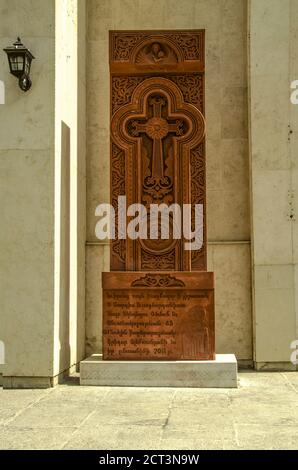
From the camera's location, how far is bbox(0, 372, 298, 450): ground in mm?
4426

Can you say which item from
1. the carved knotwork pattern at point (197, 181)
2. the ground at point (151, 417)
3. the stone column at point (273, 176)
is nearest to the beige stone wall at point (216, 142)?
the stone column at point (273, 176)

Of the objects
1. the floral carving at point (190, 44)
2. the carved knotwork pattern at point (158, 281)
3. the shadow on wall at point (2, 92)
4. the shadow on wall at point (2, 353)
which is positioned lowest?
the shadow on wall at point (2, 353)

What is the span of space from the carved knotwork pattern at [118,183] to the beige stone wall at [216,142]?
4.11ft

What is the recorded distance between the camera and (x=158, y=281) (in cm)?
723

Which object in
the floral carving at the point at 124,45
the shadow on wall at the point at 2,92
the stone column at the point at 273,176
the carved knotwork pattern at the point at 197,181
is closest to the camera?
the shadow on wall at the point at 2,92

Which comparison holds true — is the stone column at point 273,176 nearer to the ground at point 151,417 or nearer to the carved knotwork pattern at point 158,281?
the ground at point 151,417

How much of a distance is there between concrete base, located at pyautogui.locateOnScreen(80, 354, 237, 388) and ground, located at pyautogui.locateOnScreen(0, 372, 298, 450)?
0.16 metres

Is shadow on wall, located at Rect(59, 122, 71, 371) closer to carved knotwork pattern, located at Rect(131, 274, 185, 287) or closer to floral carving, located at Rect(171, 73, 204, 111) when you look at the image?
carved knotwork pattern, located at Rect(131, 274, 185, 287)

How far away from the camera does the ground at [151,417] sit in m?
4.43

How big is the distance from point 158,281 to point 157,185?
106cm

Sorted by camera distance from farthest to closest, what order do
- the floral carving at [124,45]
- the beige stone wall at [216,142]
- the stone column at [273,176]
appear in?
the beige stone wall at [216,142] < the stone column at [273,176] < the floral carving at [124,45]

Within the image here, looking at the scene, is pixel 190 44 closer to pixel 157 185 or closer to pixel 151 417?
pixel 157 185

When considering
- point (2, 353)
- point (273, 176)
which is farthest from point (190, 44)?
point (2, 353)
